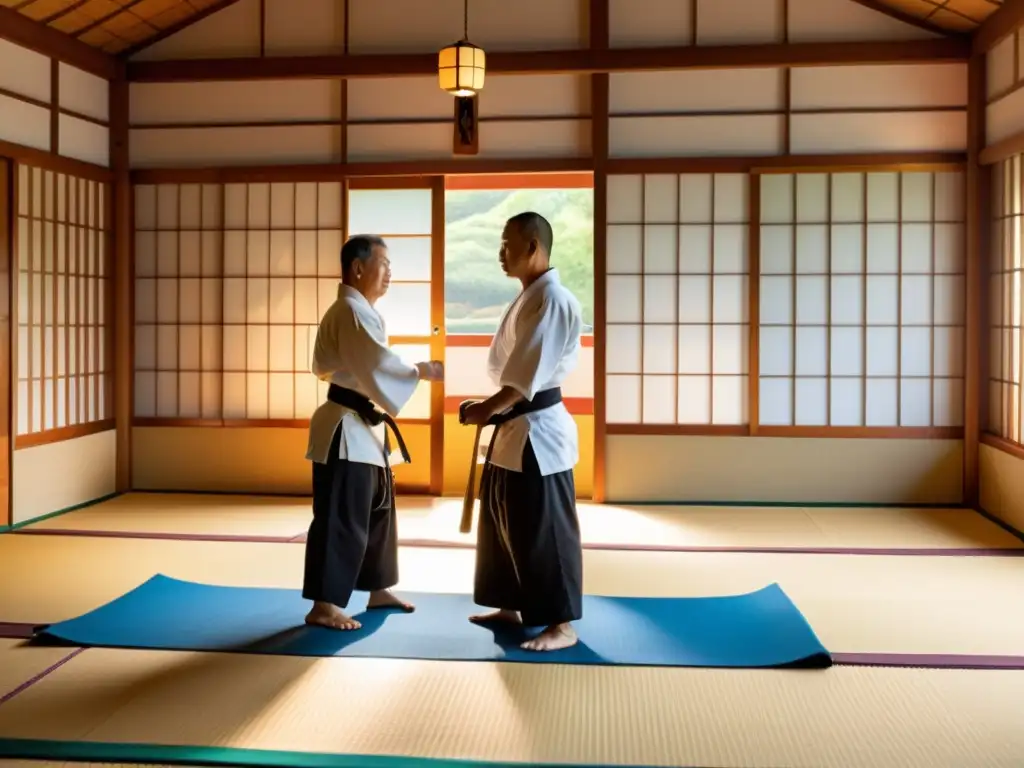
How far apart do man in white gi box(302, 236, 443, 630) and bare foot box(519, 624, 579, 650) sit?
0.60m

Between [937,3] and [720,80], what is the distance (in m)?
1.15

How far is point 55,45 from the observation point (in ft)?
18.5

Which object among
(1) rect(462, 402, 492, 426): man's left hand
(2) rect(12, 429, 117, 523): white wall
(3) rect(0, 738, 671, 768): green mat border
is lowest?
(3) rect(0, 738, 671, 768): green mat border

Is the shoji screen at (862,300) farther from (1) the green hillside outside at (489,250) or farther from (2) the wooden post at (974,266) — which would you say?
(1) the green hillside outside at (489,250)

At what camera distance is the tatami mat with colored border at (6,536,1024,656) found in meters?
3.53

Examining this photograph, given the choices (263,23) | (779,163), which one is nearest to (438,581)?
(779,163)

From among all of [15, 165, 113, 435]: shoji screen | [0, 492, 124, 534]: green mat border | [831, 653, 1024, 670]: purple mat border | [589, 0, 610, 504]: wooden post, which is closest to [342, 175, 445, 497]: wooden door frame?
[589, 0, 610, 504]: wooden post

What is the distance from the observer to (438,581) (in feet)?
14.0

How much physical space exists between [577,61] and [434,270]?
56.2 inches

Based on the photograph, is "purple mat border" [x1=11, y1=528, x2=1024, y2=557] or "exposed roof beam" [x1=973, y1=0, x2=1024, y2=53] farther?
"exposed roof beam" [x1=973, y1=0, x2=1024, y2=53]

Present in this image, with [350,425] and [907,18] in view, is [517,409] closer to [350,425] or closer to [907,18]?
[350,425]

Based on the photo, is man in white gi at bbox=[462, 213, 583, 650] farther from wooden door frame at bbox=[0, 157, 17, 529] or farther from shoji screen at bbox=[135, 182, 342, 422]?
shoji screen at bbox=[135, 182, 342, 422]

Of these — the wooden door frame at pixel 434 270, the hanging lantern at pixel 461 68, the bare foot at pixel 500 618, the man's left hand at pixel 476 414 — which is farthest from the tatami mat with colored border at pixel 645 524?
the hanging lantern at pixel 461 68

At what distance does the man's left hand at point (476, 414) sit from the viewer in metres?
3.32
